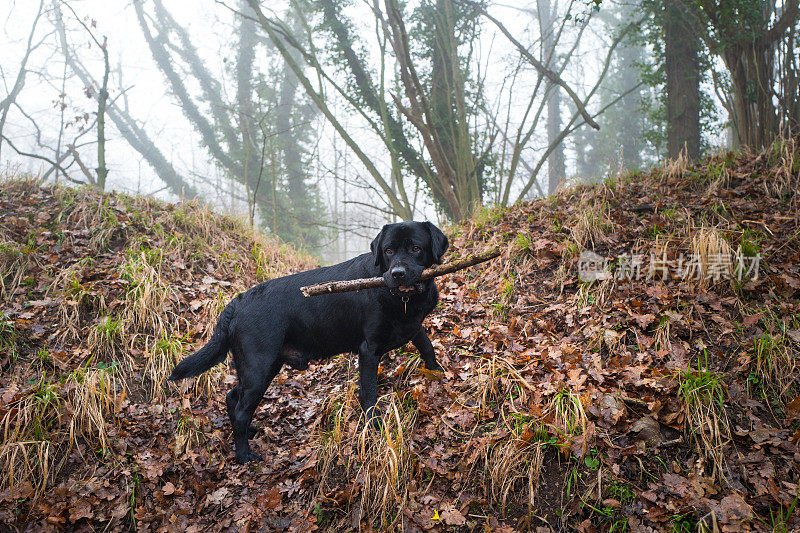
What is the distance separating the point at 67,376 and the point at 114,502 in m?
1.51

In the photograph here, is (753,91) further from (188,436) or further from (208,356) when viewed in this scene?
(188,436)

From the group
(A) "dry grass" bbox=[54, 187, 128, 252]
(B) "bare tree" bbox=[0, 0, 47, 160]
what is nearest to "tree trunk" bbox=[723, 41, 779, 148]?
(A) "dry grass" bbox=[54, 187, 128, 252]

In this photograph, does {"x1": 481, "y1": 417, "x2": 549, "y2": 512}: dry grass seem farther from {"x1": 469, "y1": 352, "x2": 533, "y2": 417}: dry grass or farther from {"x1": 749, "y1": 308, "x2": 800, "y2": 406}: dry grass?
{"x1": 749, "y1": 308, "x2": 800, "y2": 406}: dry grass

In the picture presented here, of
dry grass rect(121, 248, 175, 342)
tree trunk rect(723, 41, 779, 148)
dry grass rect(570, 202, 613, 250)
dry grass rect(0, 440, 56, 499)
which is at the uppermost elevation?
tree trunk rect(723, 41, 779, 148)

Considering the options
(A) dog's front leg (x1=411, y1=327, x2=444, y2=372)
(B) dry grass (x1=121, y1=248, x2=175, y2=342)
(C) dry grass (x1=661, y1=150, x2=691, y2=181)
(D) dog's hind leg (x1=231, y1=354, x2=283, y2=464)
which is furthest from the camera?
(C) dry grass (x1=661, y1=150, x2=691, y2=181)

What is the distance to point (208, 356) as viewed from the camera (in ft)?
11.3

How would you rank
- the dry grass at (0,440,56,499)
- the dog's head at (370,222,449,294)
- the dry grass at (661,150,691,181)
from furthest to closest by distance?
1. the dry grass at (661,150,691,181)
2. the dry grass at (0,440,56,499)
3. the dog's head at (370,222,449,294)

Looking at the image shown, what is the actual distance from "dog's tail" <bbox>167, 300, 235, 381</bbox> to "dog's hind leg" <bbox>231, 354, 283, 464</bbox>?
230 millimetres

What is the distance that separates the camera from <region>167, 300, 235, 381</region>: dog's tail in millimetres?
3361

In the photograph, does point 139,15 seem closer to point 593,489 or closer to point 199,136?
point 199,136

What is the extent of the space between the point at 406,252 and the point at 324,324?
0.96m

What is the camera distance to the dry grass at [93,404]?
355 cm

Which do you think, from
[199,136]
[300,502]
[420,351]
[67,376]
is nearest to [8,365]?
[67,376]

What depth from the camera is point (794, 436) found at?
105 inches
